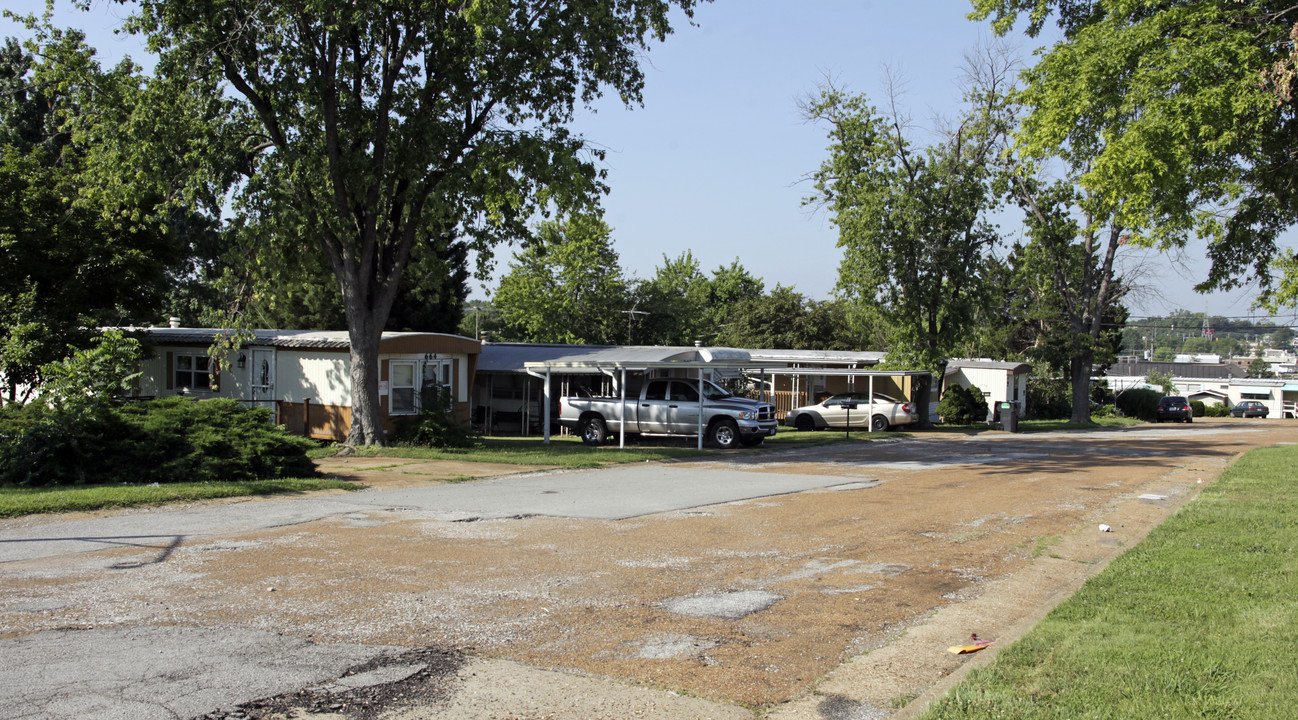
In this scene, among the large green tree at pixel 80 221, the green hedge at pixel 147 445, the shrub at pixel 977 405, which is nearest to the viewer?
the green hedge at pixel 147 445

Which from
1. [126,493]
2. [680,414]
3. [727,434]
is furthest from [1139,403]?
[126,493]

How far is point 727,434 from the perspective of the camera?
80.0 ft

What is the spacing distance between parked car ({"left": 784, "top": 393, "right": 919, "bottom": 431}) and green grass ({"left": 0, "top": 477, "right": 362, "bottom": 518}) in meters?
22.0

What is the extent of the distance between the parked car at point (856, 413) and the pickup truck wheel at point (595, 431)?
36.4ft

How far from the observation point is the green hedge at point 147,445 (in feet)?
45.6

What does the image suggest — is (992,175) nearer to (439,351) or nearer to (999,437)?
(999,437)

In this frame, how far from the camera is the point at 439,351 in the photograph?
2588 centimetres

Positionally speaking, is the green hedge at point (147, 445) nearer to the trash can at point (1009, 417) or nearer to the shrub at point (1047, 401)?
the trash can at point (1009, 417)

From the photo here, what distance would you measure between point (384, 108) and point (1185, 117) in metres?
15.3

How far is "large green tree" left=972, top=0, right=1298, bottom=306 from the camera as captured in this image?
12.6m

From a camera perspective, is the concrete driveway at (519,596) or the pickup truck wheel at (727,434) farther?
the pickup truck wheel at (727,434)

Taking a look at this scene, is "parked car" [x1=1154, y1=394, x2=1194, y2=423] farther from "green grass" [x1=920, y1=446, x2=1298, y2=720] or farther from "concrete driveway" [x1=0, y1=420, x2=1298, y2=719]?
"green grass" [x1=920, y1=446, x2=1298, y2=720]

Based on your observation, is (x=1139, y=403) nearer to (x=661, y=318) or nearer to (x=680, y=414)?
(x=661, y=318)

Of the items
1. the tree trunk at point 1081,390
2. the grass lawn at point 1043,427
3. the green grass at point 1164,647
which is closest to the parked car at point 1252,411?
the grass lawn at point 1043,427
